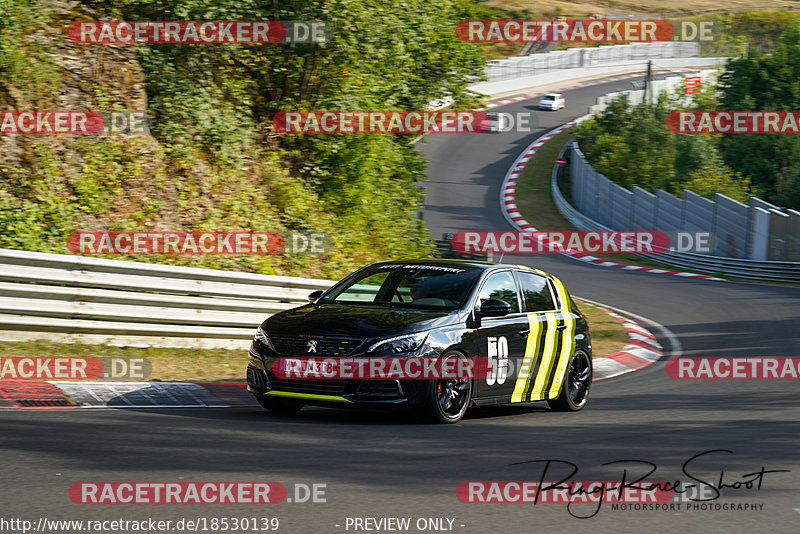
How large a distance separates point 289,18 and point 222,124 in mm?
2133

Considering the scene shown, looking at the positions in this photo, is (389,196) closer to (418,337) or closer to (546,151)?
(418,337)

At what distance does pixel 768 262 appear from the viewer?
29391mm

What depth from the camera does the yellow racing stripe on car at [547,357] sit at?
34.8 ft

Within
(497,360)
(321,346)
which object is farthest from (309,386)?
(497,360)

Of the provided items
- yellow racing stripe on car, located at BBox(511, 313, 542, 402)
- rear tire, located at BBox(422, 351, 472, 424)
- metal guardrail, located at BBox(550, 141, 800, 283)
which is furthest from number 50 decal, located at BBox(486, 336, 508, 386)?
metal guardrail, located at BBox(550, 141, 800, 283)

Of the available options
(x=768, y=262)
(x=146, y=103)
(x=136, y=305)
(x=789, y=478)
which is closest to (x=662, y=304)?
(x=768, y=262)

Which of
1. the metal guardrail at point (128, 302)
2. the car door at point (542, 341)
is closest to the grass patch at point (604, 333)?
the car door at point (542, 341)

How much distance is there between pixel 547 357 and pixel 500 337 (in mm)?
953

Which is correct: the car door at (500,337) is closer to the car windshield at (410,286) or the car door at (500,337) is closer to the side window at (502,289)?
the side window at (502,289)

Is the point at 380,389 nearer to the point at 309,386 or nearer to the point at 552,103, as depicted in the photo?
the point at 309,386

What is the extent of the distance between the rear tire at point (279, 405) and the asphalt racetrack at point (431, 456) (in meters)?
0.13

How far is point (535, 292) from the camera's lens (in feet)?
36.0

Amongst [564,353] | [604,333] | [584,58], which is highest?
[584,58]

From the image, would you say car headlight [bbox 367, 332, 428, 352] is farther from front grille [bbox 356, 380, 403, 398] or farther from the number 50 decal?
the number 50 decal
